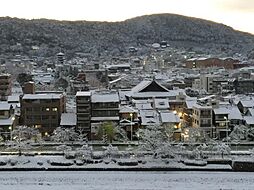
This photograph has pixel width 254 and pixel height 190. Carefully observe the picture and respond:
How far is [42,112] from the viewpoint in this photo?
22938mm

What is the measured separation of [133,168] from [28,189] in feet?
13.1

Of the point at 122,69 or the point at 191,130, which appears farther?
the point at 122,69

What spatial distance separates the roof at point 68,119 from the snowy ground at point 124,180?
6264 millimetres

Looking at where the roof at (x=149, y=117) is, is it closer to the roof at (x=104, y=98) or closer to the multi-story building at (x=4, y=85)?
the roof at (x=104, y=98)

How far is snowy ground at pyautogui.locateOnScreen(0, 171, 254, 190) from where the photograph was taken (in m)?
14.0

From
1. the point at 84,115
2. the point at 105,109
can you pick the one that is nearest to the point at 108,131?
the point at 84,115

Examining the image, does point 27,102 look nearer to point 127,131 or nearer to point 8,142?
point 8,142

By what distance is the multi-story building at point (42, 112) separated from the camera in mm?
22828

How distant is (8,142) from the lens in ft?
67.2

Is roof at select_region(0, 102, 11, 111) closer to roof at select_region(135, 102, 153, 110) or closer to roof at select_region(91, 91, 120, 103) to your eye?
roof at select_region(91, 91, 120, 103)

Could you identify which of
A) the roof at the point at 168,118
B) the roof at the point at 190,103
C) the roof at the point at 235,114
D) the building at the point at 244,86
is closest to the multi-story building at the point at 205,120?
the roof at the point at 235,114

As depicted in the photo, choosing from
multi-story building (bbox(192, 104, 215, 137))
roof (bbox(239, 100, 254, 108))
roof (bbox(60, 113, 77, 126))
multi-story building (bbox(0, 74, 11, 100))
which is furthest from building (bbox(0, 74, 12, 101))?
roof (bbox(239, 100, 254, 108))

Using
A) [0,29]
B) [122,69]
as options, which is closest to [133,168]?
[122,69]

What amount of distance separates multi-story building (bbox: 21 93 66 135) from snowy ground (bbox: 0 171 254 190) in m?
6.77
